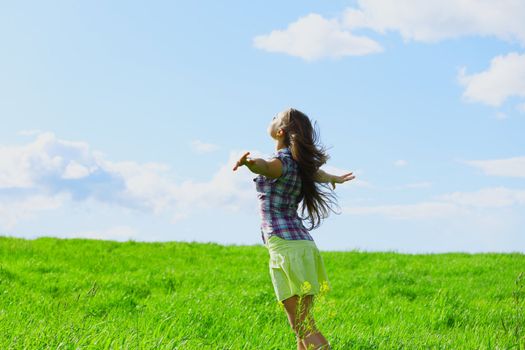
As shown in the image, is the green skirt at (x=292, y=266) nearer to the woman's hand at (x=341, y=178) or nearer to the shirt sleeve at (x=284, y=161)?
the shirt sleeve at (x=284, y=161)

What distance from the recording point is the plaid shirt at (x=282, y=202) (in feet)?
18.4

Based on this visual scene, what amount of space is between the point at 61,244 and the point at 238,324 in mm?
10035

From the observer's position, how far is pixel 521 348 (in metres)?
5.45

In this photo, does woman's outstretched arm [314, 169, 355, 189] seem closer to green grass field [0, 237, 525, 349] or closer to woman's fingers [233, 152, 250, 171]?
woman's fingers [233, 152, 250, 171]

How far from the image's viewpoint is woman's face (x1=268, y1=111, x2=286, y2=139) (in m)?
5.98

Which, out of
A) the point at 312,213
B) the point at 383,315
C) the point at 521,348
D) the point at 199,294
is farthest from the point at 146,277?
the point at 521,348

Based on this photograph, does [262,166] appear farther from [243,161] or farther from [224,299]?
[224,299]

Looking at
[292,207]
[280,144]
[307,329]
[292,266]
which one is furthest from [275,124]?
[307,329]

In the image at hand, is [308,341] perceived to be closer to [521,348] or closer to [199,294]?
[521,348]

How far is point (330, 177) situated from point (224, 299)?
135 inches

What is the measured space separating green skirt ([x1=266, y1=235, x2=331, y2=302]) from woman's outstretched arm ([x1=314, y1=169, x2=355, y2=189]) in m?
0.76

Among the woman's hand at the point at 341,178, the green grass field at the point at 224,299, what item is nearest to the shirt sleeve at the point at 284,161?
the woman's hand at the point at 341,178

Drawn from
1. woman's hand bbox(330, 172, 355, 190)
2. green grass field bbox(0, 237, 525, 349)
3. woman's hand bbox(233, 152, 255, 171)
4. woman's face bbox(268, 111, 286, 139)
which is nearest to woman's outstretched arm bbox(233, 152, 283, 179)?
woman's hand bbox(233, 152, 255, 171)

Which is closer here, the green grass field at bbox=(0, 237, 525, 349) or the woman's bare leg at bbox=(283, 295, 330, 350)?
the woman's bare leg at bbox=(283, 295, 330, 350)
